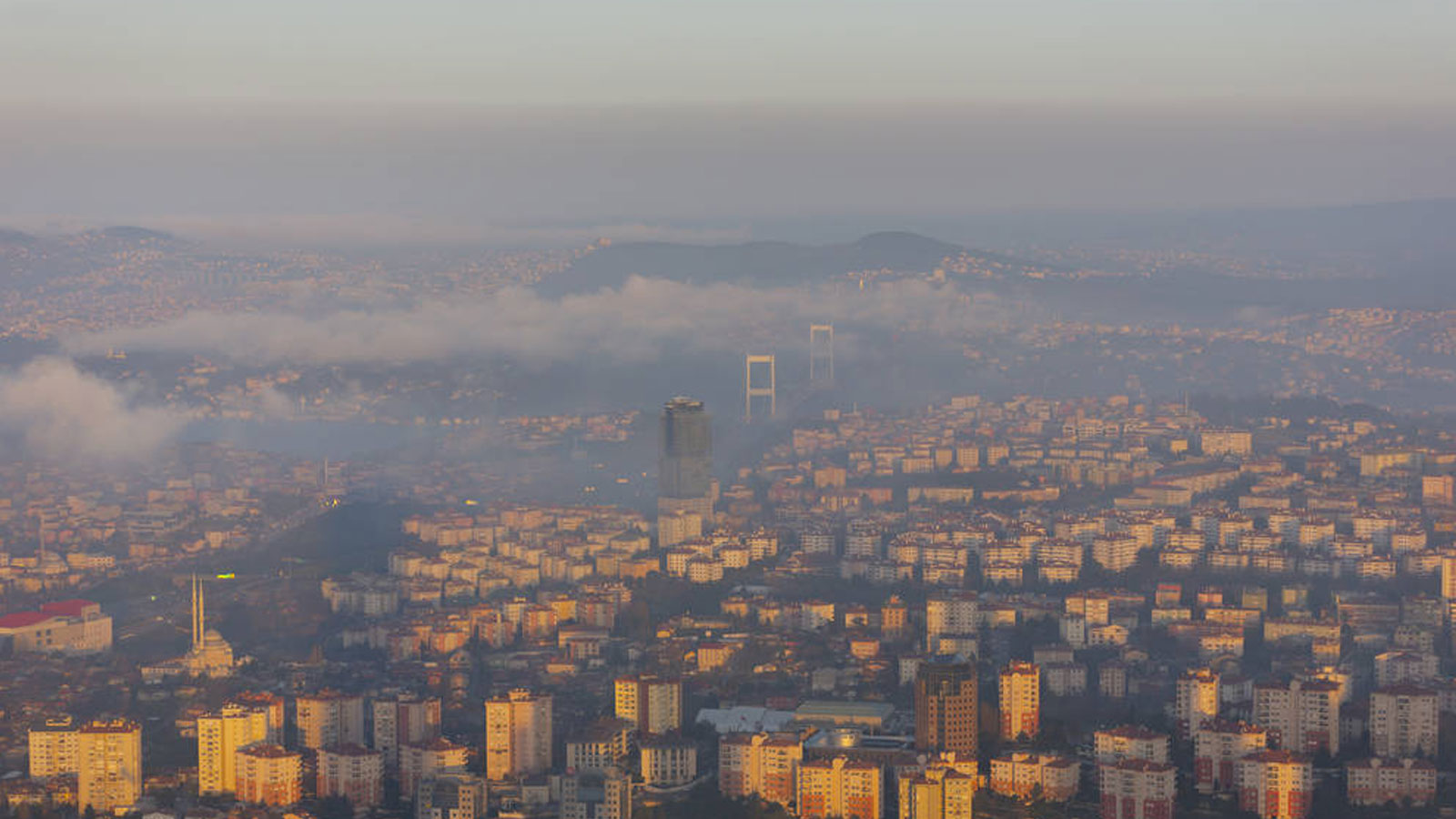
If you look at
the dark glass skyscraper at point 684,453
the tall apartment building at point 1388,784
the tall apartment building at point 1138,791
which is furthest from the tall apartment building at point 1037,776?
the dark glass skyscraper at point 684,453

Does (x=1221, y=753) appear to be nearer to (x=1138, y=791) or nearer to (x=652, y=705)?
(x=1138, y=791)

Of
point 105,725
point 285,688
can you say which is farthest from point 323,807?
point 285,688

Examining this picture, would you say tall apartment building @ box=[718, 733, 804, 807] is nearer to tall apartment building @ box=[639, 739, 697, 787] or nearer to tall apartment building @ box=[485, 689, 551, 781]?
tall apartment building @ box=[639, 739, 697, 787]

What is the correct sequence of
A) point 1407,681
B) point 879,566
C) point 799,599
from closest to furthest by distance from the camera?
point 1407,681 → point 799,599 → point 879,566

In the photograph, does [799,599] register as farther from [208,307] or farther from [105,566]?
[208,307]

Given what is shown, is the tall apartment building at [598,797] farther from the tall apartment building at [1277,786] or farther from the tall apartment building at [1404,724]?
the tall apartment building at [1404,724]

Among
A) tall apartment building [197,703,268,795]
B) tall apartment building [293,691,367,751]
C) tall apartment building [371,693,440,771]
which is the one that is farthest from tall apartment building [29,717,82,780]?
tall apartment building [371,693,440,771]

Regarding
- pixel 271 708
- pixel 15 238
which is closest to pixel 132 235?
pixel 15 238
